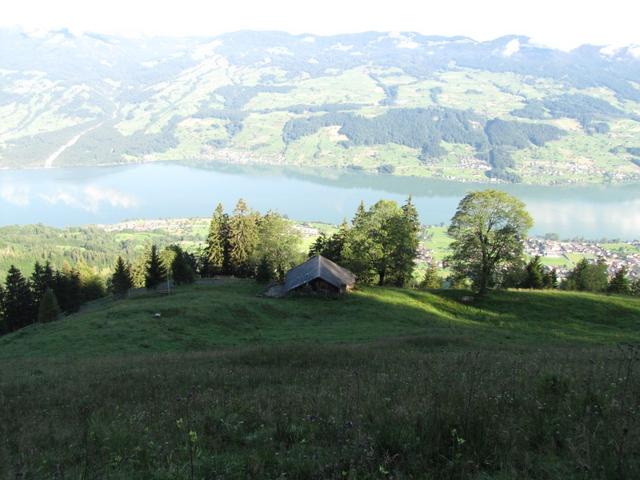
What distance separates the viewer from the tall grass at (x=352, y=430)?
5.13m

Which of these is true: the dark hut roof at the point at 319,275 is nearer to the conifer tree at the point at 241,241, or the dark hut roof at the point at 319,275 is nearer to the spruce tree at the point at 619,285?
the conifer tree at the point at 241,241

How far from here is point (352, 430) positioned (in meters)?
6.17

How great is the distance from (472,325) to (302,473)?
35917 mm

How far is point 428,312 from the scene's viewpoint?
43.9 metres

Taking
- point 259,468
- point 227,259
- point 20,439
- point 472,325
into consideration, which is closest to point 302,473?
point 259,468

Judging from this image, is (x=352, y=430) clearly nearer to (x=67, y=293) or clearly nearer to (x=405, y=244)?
(x=405, y=244)

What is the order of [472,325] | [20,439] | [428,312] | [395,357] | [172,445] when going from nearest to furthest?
1. [172,445]
2. [20,439]
3. [395,357]
4. [472,325]
5. [428,312]

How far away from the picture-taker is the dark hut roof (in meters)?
50.8

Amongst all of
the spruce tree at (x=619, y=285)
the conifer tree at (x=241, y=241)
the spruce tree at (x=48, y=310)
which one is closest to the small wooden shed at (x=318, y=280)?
the conifer tree at (x=241, y=241)

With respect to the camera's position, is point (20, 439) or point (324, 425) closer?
point (324, 425)

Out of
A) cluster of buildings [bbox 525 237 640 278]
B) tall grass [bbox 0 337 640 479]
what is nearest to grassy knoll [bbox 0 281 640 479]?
tall grass [bbox 0 337 640 479]

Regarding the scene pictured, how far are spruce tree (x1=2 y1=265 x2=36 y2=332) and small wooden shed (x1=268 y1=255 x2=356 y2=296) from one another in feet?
115

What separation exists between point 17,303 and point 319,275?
42.8m

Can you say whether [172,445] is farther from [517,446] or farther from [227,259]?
[227,259]
